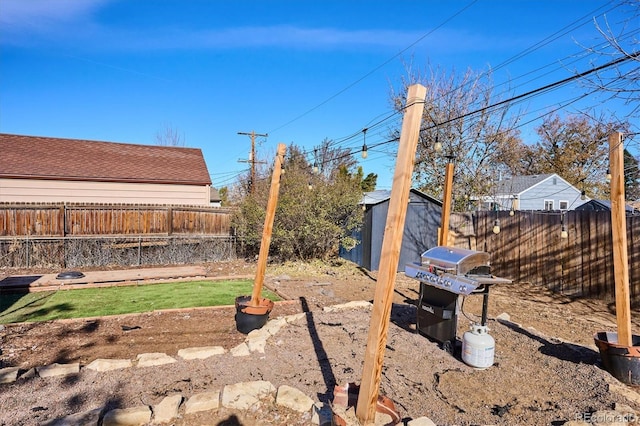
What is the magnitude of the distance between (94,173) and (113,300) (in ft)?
25.7

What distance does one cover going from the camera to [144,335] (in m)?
5.28

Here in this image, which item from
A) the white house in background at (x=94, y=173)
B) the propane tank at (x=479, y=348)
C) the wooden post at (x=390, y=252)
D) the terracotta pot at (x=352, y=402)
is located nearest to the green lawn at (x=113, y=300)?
the propane tank at (x=479, y=348)

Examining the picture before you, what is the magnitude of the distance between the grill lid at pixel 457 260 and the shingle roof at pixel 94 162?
11668mm

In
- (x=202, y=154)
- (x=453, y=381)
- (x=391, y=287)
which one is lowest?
(x=453, y=381)

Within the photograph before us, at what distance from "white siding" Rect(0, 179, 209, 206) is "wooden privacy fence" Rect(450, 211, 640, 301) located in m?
9.83

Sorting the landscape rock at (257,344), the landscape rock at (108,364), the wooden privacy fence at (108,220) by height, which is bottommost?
the landscape rock at (257,344)

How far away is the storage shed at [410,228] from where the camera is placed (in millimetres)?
11164

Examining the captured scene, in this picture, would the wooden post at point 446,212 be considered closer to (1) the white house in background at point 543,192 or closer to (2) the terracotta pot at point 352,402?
(2) the terracotta pot at point 352,402

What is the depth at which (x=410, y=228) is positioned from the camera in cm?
1146

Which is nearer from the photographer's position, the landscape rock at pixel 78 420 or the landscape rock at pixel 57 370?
the landscape rock at pixel 78 420

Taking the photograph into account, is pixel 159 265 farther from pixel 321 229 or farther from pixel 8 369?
pixel 8 369

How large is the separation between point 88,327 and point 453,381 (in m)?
5.00

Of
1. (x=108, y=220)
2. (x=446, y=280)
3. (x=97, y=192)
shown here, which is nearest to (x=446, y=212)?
(x=446, y=280)

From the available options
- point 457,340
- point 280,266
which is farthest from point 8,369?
point 280,266
